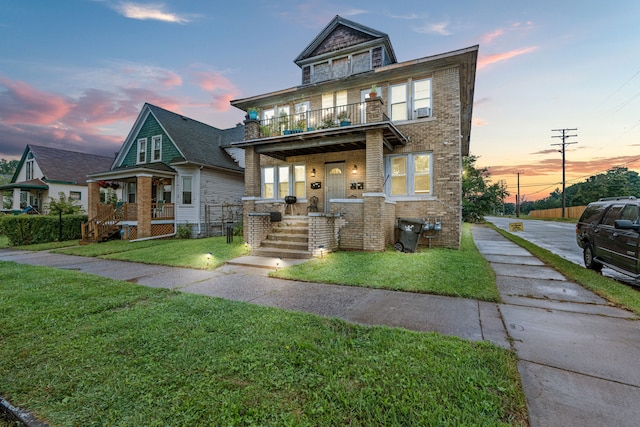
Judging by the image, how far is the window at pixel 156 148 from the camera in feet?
55.0

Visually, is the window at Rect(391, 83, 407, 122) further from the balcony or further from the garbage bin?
the garbage bin

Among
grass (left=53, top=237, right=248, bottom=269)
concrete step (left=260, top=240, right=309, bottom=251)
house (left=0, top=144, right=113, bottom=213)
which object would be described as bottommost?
grass (left=53, top=237, right=248, bottom=269)

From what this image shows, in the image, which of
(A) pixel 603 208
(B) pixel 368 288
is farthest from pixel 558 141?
(B) pixel 368 288

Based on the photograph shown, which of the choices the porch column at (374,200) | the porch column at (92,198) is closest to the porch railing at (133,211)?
the porch column at (92,198)

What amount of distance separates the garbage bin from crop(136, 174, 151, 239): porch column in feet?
42.8

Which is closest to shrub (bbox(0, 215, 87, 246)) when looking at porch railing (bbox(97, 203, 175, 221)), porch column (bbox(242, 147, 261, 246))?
porch railing (bbox(97, 203, 175, 221))

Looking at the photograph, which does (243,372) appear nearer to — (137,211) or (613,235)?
(613,235)

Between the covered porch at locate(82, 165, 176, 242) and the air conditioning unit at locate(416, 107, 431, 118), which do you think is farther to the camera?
the covered porch at locate(82, 165, 176, 242)

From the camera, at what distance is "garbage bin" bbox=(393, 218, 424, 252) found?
8.87m

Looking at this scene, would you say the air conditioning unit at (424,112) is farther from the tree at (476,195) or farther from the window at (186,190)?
the tree at (476,195)

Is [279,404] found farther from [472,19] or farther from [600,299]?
[472,19]

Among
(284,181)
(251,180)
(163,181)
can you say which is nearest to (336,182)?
(284,181)

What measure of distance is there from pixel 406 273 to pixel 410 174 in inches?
223

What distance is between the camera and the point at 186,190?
16.0 meters
